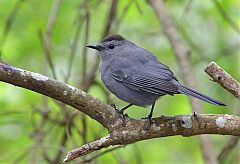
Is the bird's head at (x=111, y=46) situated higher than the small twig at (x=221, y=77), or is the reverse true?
the small twig at (x=221, y=77)

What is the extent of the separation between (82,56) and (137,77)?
137cm

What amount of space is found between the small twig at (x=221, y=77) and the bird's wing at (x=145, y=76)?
594mm

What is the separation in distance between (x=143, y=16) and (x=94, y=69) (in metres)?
1.27

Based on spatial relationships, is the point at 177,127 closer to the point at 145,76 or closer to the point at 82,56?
the point at 145,76

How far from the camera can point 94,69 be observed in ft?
17.8

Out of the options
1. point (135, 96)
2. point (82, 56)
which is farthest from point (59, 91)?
point (82, 56)

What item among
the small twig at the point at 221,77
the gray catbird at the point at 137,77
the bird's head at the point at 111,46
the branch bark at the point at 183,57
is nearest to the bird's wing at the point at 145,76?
the gray catbird at the point at 137,77

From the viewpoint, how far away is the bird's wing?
3936mm

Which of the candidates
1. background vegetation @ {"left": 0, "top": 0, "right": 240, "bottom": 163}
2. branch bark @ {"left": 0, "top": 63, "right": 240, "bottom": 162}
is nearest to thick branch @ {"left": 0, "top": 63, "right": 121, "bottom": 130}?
branch bark @ {"left": 0, "top": 63, "right": 240, "bottom": 162}

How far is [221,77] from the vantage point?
3.21m

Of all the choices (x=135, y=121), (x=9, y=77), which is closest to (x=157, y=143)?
(x=135, y=121)

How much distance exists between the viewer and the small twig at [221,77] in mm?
3189

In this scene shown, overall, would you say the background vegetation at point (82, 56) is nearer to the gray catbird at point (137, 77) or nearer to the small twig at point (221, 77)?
the gray catbird at point (137, 77)

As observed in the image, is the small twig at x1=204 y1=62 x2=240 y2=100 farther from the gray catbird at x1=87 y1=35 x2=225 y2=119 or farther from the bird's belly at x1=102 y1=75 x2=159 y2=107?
the bird's belly at x1=102 y1=75 x2=159 y2=107
